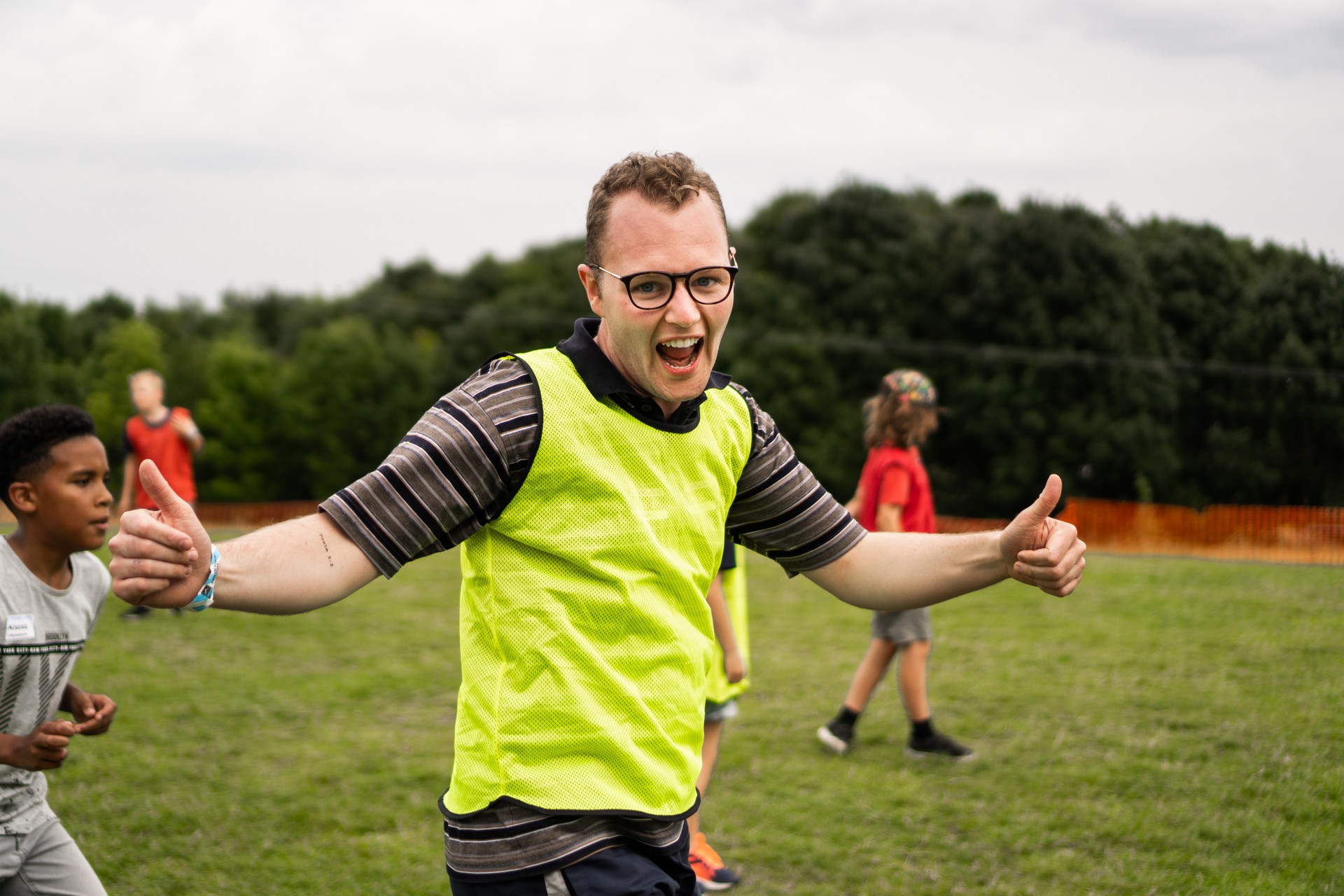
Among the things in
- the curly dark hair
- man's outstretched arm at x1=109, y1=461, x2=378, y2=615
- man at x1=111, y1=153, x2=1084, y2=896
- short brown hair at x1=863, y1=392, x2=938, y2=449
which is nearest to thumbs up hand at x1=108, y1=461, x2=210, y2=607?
man's outstretched arm at x1=109, y1=461, x2=378, y2=615

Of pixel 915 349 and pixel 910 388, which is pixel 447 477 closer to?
pixel 910 388

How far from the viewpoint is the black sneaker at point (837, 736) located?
22.1 ft

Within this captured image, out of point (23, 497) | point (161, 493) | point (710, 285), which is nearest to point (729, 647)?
point (23, 497)

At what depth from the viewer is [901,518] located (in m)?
6.65

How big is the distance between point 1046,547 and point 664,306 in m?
Answer: 0.93

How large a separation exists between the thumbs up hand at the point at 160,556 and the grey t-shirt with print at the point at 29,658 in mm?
1850

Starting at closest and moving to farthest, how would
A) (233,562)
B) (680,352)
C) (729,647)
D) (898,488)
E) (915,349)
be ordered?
(233,562)
(680,352)
(729,647)
(898,488)
(915,349)

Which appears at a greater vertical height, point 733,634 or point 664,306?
point 664,306

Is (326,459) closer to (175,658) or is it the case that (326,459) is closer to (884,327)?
(884,327)

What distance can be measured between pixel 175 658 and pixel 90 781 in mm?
3052

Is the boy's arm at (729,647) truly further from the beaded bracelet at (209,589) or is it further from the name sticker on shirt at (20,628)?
the beaded bracelet at (209,589)

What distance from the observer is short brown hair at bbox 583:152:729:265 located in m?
2.25

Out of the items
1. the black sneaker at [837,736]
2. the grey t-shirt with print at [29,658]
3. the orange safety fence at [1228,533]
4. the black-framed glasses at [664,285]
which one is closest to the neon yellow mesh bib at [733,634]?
the black sneaker at [837,736]

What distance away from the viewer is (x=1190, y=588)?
37.9ft
